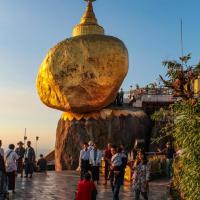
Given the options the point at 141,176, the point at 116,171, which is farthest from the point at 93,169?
the point at 141,176

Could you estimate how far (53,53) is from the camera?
25703 millimetres

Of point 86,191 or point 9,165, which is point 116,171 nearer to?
point 9,165

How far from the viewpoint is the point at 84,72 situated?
2472 cm

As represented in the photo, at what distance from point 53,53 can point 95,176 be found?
36.5ft

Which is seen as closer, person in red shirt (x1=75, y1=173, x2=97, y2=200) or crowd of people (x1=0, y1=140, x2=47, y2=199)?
person in red shirt (x1=75, y1=173, x2=97, y2=200)

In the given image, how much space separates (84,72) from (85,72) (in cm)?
5

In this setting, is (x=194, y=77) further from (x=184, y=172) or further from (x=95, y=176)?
(x=95, y=176)

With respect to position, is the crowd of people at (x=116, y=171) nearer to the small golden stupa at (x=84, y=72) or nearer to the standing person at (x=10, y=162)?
the standing person at (x=10, y=162)

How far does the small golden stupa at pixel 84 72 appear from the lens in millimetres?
24766

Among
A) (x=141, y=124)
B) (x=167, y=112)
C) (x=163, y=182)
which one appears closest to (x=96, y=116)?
(x=141, y=124)

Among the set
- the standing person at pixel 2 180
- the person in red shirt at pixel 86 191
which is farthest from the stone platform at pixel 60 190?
the person in red shirt at pixel 86 191

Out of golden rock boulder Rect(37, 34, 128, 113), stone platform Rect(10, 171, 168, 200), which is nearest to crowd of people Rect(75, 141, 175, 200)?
stone platform Rect(10, 171, 168, 200)

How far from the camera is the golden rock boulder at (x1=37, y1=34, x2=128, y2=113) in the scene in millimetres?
24750

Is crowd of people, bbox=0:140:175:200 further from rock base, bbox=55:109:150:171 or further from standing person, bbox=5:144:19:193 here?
rock base, bbox=55:109:150:171
